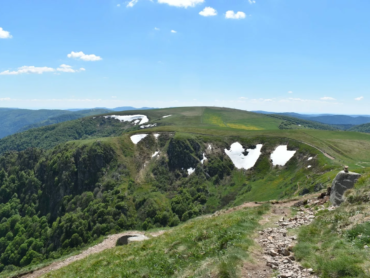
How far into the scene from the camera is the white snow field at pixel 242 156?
119812mm

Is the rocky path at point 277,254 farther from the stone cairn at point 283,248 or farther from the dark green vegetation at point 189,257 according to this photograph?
the dark green vegetation at point 189,257

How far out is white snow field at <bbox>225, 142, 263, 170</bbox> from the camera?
4717 inches

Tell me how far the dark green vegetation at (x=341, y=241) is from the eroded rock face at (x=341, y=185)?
3.02 m

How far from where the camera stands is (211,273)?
12.0m

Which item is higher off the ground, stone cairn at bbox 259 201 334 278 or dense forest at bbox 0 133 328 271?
stone cairn at bbox 259 201 334 278

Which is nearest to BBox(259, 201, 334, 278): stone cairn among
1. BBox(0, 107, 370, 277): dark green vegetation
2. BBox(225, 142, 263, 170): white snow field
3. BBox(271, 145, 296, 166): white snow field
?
BBox(0, 107, 370, 277): dark green vegetation

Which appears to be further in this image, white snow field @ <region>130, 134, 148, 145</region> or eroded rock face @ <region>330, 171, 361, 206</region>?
white snow field @ <region>130, 134, 148, 145</region>

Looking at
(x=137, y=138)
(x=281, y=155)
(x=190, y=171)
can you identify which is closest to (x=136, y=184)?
(x=190, y=171)

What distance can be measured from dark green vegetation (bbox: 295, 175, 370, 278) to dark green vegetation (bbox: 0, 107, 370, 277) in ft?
165

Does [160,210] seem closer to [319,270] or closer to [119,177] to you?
[119,177]

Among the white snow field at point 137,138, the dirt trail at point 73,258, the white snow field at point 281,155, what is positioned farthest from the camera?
the white snow field at point 137,138

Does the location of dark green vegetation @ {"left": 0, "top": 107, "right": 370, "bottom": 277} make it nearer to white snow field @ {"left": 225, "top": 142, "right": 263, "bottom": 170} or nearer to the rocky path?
white snow field @ {"left": 225, "top": 142, "right": 263, "bottom": 170}

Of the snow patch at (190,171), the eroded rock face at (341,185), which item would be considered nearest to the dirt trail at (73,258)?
the eroded rock face at (341,185)

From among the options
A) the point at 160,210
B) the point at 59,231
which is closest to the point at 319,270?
the point at 160,210
